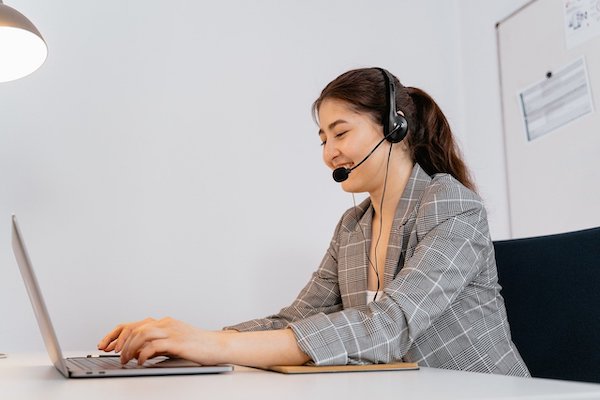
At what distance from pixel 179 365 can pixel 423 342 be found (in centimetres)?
51

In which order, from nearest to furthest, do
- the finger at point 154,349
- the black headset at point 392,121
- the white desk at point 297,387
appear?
the white desk at point 297,387, the finger at point 154,349, the black headset at point 392,121

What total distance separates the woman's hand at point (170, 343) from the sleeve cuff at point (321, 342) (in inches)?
4.5

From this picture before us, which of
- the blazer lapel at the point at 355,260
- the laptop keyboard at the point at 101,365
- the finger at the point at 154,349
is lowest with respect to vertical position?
the laptop keyboard at the point at 101,365

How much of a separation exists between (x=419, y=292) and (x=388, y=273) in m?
0.21

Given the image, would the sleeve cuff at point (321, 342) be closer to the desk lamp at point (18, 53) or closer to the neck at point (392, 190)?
the neck at point (392, 190)

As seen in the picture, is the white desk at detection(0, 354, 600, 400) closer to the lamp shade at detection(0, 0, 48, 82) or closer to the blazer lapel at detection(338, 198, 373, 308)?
the blazer lapel at detection(338, 198, 373, 308)

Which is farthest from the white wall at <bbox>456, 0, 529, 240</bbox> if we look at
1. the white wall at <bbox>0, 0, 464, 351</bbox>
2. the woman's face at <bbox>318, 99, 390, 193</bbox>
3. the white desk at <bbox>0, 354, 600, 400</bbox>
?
the white desk at <bbox>0, 354, 600, 400</bbox>

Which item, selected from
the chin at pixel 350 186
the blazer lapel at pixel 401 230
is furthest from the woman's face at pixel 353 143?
the blazer lapel at pixel 401 230

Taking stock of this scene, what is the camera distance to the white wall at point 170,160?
1754 millimetres

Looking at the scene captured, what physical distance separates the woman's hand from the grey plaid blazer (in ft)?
0.40

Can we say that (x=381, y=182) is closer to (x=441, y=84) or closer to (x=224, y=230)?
(x=224, y=230)

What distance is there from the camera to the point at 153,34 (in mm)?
1926

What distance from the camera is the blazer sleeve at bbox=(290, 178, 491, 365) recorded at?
88 cm

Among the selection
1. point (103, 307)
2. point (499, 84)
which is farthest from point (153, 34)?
point (499, 84)
